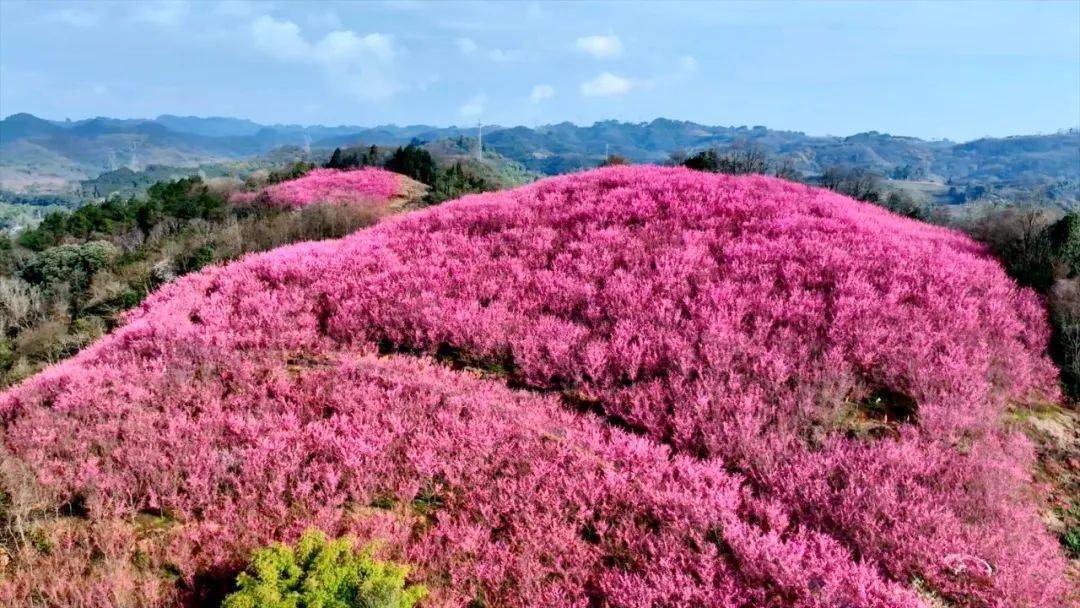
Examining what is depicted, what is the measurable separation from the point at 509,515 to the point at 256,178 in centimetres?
6180

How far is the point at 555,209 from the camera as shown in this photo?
12938 mm

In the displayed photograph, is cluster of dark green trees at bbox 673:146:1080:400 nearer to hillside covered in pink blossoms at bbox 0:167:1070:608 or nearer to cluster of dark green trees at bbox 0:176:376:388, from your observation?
hillside covered in pink blossoms at bbox 0:167:1070:608

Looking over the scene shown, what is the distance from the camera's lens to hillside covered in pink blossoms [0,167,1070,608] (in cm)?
494

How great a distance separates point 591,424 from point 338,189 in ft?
104

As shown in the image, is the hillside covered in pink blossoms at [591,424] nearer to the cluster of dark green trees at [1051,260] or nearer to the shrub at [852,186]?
the cluster of dark green trees at [1051,260]

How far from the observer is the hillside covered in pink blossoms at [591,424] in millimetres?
4938

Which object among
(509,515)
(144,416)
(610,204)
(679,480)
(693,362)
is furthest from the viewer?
(610,204)

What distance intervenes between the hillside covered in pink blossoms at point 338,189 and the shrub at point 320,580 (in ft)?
88.7

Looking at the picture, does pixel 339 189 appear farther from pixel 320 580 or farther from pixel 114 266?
pixel 320 580

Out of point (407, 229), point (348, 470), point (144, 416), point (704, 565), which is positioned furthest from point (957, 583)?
point (407, 229)

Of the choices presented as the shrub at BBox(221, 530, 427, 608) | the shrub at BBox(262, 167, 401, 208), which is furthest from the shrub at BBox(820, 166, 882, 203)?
the shrub at BBox(221, 530, 427, 608)

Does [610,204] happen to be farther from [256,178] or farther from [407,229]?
[256,178]

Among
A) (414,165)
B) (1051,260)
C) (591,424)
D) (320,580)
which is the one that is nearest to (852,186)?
(414,165)

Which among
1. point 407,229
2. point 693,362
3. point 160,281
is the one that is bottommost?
point 160,281
